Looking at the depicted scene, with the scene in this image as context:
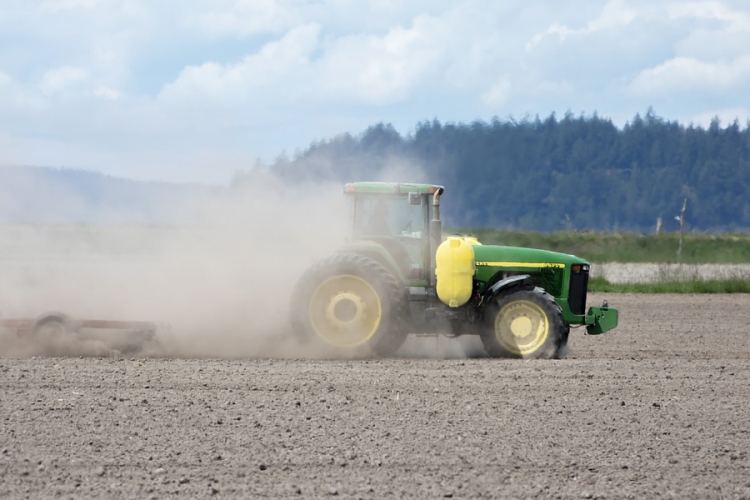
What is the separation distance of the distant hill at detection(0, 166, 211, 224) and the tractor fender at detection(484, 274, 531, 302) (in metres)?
6.85

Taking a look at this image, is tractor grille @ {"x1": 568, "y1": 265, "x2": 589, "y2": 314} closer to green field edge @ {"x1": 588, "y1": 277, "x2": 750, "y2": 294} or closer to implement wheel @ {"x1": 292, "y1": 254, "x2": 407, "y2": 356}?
implement wheel @ {"x1": 292, "y1": 254, "x2": 407, "y2": 356}

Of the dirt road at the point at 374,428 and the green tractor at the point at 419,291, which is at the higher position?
the green tractor at the point at 419,291

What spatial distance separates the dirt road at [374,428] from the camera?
609 cm

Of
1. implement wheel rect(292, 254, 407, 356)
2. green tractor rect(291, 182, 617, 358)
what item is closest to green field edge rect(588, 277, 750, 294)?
green tractor rect(291, 182, 617, 358)

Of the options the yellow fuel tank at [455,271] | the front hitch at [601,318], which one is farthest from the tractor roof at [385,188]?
the front hitch at [601,318]

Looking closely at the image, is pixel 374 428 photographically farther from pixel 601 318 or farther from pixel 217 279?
pixel 217 279

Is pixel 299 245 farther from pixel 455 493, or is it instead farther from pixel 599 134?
pixel 599 134

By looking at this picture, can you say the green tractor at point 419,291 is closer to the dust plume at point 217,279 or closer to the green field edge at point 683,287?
the dust plume at point 217,279

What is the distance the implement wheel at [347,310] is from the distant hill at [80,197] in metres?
5.55

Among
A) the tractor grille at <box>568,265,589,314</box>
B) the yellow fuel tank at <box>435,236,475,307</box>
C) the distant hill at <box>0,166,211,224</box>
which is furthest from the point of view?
the distant hill at <box>0,166,211,224</box>

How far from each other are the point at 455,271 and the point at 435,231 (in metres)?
0.59

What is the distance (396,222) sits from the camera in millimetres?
11883

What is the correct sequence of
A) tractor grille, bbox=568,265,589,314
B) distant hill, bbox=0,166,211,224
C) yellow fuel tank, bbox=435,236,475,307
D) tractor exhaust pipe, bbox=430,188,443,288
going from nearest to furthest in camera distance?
yellow fuel tank, bbox=435,236,475,307, tractor exhaust pipe, bbox=430,188,443,288, tractor grille, bbox=568,265,589,314, distant hill, bbox=0,166,211,224

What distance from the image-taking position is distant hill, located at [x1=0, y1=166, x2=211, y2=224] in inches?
664
